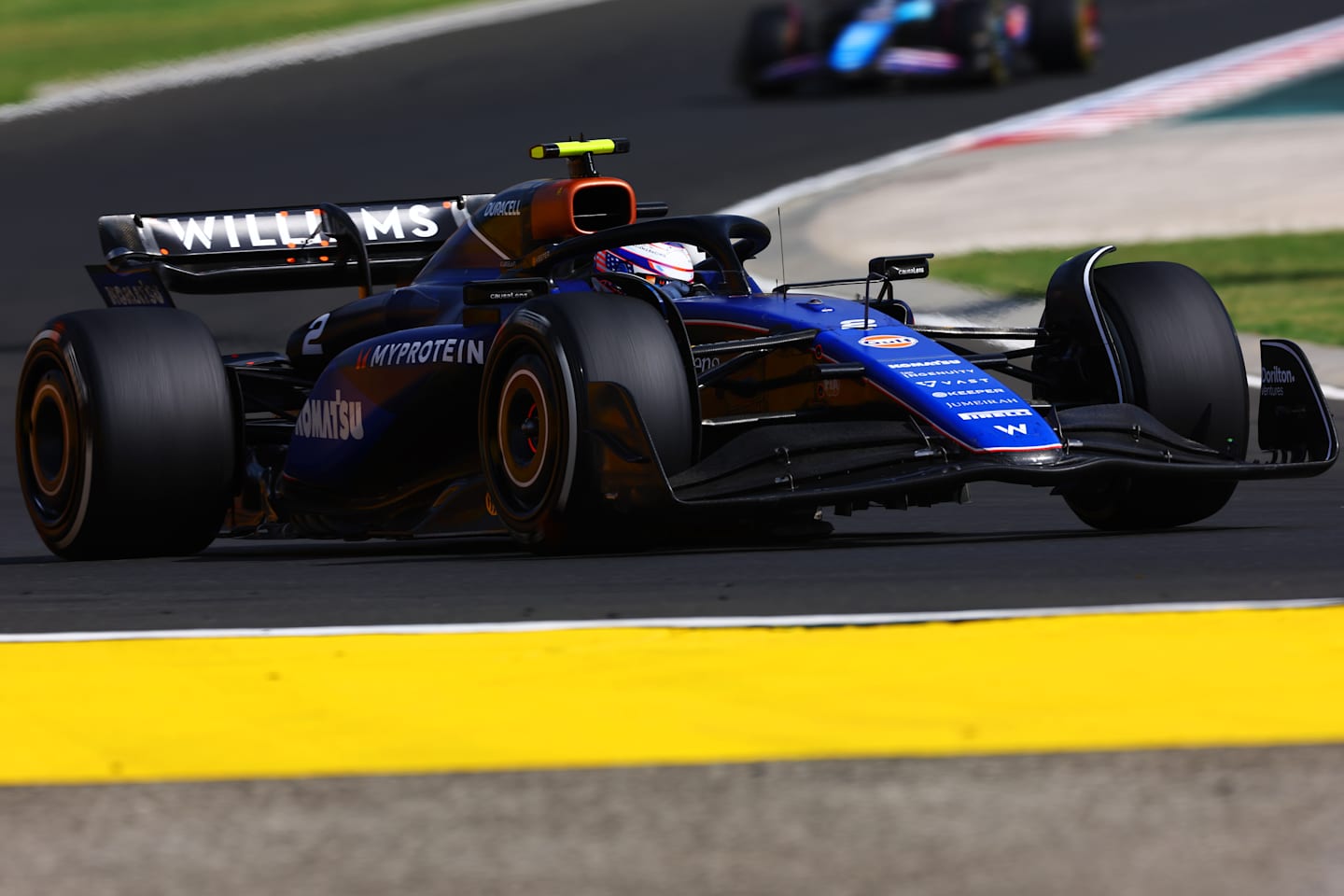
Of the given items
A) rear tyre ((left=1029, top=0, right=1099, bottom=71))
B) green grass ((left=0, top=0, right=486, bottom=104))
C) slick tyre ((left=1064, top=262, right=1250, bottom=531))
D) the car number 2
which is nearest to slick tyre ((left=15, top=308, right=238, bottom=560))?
the car number 2

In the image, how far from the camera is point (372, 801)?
12.9 feet

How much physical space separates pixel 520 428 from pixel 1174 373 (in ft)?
6.89

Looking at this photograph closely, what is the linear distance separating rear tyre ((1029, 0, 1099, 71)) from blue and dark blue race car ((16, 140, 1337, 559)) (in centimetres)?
1743

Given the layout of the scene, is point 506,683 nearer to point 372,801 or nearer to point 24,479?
point 372,801

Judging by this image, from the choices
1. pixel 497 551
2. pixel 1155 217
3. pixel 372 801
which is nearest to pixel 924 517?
pixel 497 551

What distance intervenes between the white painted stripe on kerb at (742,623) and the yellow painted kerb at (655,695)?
0.07m

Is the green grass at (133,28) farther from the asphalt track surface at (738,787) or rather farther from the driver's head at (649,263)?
the driver's head at (649,263)

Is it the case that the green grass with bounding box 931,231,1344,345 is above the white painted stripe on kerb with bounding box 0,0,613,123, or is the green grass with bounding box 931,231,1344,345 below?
below

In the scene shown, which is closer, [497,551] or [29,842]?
[29,842]

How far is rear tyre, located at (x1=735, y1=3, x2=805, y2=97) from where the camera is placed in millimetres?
25328

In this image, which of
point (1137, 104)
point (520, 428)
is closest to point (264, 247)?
point (520, 428)

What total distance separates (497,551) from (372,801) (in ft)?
12.6

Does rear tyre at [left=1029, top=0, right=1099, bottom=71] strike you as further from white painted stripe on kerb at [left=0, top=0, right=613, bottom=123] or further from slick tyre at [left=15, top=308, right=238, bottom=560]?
slick tyre at [left=15, top=308, right=238, bottom=560]

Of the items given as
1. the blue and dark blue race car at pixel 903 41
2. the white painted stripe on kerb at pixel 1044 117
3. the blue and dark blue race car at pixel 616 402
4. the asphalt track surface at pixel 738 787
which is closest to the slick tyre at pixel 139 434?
the blue and dark blue race car at pixel 616 402
